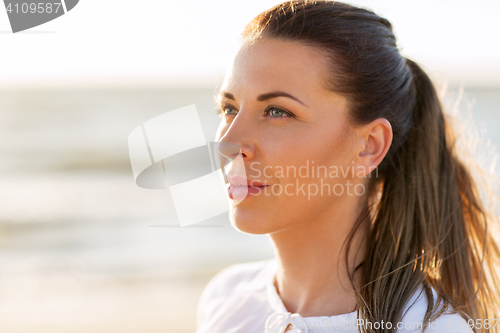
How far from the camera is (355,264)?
6.92 ft

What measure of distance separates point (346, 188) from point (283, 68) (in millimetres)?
660

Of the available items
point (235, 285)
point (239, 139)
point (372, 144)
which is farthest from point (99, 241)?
point (372, 144)

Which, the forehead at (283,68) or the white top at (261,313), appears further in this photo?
the forehead at (283,68)

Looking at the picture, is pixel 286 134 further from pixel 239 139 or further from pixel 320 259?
pixel 320 259

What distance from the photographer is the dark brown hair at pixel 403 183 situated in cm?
200

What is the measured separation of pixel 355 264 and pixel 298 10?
4.13 ft

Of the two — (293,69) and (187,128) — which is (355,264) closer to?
(293,69)

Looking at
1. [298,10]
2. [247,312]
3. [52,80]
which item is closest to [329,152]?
[298,10]

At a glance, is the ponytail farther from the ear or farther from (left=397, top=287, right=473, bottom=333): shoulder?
the ear

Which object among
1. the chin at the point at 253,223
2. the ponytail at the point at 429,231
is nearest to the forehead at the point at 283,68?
the chin at the point at 253,223

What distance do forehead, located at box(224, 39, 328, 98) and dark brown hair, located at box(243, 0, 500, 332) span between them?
0.05m

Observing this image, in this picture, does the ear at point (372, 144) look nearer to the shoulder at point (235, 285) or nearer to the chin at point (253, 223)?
the chin at point (253, 223)

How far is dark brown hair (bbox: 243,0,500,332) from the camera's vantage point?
1999 millimetres

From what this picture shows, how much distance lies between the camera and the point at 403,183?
226 cm
